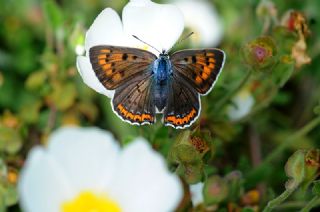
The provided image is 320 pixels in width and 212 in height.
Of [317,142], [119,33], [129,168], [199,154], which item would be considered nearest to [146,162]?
[129,168]

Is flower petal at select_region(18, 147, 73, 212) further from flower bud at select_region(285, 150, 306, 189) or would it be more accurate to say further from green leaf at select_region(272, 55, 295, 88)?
green leaf at select_region(272, 55, 295, 88)

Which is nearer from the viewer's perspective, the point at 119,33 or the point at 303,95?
the point at 119,33

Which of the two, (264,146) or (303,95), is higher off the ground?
(303,95)

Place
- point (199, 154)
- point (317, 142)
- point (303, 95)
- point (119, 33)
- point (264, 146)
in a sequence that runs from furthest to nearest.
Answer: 1. point (303, 95)
2. point (264, 146)
3. point (317, 142)
4. point (119, 33)
5. point (199, 154)

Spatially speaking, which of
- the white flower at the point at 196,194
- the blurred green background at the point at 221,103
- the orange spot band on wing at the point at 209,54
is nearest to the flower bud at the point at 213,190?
the blurred green background at the point at 221,103

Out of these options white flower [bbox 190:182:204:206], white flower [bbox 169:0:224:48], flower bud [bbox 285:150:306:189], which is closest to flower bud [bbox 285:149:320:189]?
flower bud [bbox 285:150:306:189]

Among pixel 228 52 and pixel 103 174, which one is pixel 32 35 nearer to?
pixel 228 52

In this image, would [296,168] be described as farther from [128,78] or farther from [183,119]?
[128,78]

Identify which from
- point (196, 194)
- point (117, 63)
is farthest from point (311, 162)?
point (117, 63)
